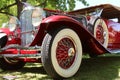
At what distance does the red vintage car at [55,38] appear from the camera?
16.4 feet

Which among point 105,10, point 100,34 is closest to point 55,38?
point 100,34

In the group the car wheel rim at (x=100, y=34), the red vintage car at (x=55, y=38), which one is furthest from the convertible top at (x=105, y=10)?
the car wheel rim at (x=100, y=34)

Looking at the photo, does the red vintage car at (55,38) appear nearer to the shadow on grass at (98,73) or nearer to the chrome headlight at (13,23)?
the chrome headlight at (13,23)

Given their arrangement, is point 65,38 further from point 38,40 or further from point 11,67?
point 11,67

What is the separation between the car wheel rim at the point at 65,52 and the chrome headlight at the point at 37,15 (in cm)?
84

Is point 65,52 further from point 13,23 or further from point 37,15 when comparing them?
point 13,23

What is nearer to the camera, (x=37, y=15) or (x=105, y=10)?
(x=37, y=15)

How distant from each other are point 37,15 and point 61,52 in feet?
3.61

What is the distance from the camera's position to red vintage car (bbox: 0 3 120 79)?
197 inches

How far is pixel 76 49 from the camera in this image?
549 centimetres

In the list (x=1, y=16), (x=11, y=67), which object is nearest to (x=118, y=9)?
(x=11, y=67)

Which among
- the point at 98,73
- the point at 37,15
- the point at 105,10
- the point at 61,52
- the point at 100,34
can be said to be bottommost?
the point at 98,73

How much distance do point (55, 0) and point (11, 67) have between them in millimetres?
12320

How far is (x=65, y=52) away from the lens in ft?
17.3
